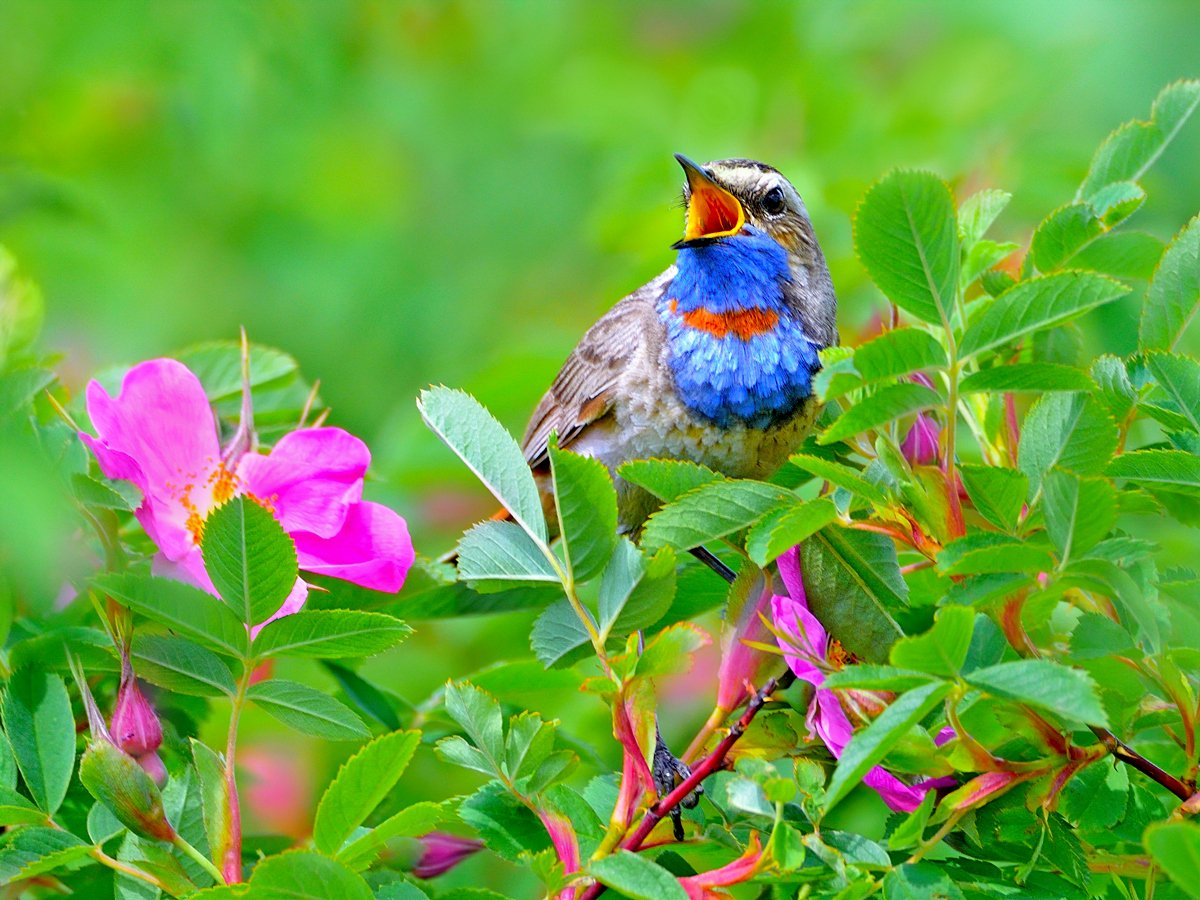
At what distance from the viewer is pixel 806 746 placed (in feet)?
5.11

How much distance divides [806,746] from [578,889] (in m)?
0.31

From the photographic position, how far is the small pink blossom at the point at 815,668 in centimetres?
148

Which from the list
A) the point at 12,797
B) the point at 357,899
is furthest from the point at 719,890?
the point at 12,797

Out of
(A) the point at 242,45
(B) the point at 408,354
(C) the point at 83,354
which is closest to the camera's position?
(A) the point at 242,45

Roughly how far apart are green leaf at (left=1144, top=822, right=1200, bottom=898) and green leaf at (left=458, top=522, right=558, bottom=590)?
0.68m

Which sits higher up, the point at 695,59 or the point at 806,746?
the point at 695,59

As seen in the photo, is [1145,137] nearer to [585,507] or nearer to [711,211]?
[585,507]

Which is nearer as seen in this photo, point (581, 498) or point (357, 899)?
point (357, 899)

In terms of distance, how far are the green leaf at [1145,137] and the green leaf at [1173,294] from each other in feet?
0.57

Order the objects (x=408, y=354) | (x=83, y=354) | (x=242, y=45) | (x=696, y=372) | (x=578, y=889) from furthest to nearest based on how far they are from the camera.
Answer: (x=408, y=354) → (x=83, y=354) → (x=242, y=45) → (x=696, y=372) → (x=578, y=889)

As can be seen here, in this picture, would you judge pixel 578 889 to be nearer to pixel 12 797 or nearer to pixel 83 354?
pixel 12 797

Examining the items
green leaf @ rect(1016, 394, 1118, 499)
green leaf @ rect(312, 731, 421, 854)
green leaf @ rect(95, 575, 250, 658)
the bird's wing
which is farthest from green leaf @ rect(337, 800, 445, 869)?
the bird's wing

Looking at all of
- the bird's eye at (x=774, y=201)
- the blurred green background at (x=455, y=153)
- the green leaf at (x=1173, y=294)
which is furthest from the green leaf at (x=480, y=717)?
the bird's eye at (x=774, y=201)

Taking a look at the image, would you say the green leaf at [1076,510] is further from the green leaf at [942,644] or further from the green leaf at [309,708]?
the green leaf at [309,708]
